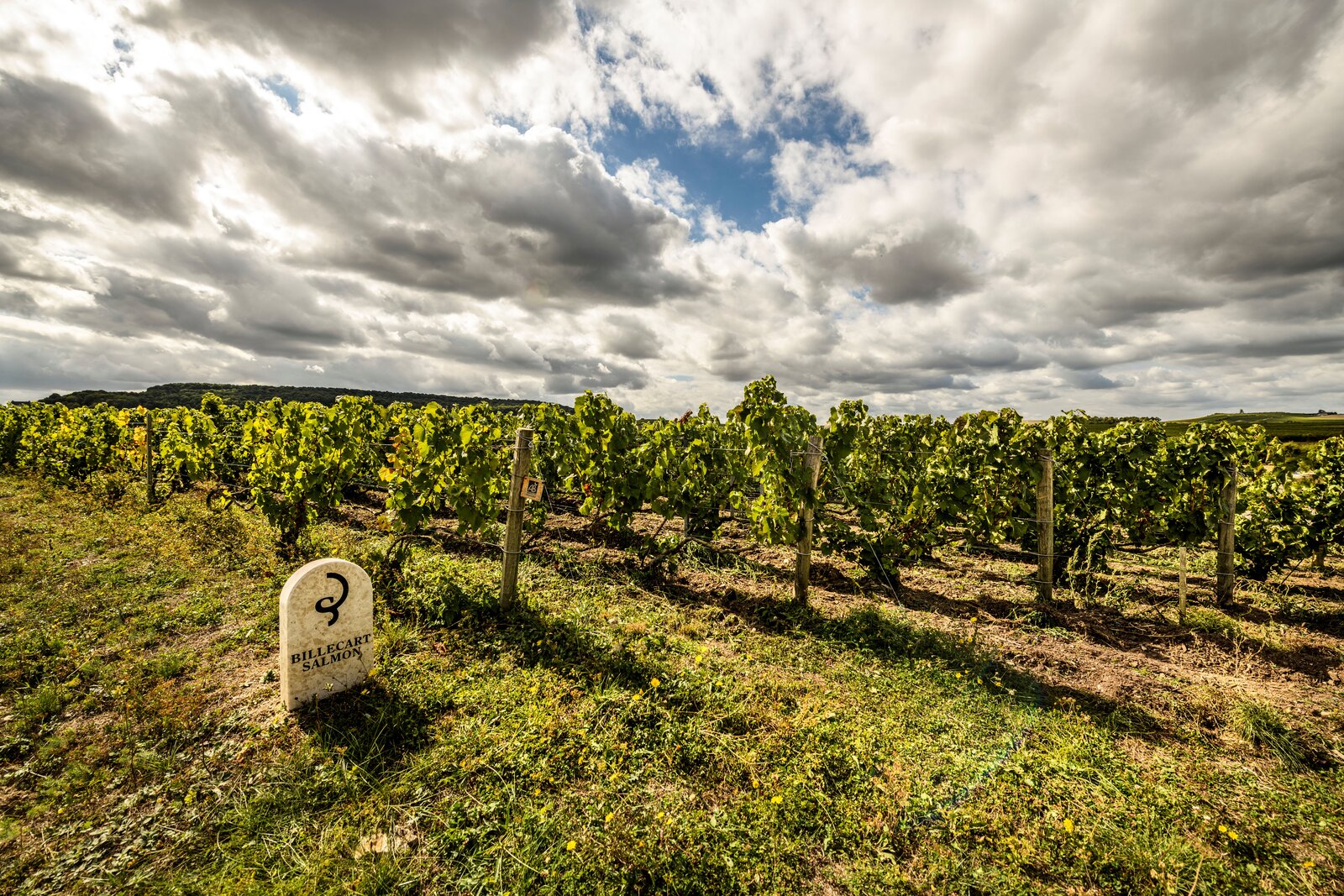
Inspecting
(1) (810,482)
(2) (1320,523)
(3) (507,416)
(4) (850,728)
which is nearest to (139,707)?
(4) (850,728)

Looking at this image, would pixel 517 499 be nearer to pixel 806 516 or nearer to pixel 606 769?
pixel 606 769

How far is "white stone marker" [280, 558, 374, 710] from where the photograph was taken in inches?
162

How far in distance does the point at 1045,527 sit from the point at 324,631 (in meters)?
8.43

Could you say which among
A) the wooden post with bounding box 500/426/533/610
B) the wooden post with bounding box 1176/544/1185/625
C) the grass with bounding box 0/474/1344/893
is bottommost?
the grass with bounding box 0/474/1344/893

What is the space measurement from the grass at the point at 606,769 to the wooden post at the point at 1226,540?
4.22 m

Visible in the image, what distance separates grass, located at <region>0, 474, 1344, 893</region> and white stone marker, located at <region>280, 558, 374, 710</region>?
224mm

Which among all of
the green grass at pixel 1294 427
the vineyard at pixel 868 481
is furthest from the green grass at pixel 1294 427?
the vineyard at pixel 868 481

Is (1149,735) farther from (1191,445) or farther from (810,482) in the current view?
(1191,445)

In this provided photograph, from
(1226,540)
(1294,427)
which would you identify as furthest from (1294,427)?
(1226,540)

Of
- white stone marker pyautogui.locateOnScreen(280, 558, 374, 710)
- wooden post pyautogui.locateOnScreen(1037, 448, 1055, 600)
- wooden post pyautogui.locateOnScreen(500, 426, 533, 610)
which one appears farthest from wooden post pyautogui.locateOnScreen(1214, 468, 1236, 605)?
white stone marker pyautogui.locateOnScreen(280, 558, 374, 710)

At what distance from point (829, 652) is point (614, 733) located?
2.77 metres

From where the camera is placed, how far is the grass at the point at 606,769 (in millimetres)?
2877

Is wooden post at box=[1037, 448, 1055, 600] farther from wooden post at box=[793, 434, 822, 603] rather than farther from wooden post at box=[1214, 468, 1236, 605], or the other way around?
wooden post at box=[793, 434, 822, 603]

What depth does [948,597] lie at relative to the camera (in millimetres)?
7574
